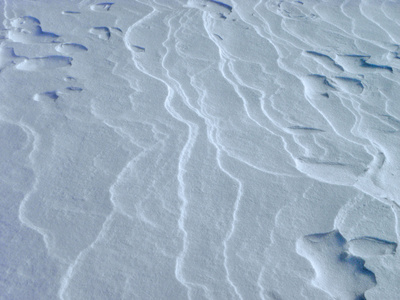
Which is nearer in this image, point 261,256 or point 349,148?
point 261,256

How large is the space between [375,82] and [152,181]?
4.60ft

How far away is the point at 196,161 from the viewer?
181 cm

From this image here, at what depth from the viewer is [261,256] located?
56.4 inches

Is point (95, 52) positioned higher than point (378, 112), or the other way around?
point (378, 112)

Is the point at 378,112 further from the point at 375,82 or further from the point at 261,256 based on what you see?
the point at 261,256

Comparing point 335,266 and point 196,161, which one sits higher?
point 335,266

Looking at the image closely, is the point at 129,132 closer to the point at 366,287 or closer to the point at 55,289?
the point at 55,289

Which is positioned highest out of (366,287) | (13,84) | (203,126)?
(366,287)

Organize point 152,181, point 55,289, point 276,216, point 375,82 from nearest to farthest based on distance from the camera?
point 55,289 → point 276,216 → point 152,181 → point 375,82

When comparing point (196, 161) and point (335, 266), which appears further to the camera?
point (196, 161)

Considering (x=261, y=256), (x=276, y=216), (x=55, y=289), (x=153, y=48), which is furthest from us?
(x=153, y=48)

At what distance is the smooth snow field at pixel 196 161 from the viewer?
137cm

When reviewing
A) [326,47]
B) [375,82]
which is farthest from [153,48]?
[375,82]

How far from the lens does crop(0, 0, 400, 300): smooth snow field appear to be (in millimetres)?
1373
